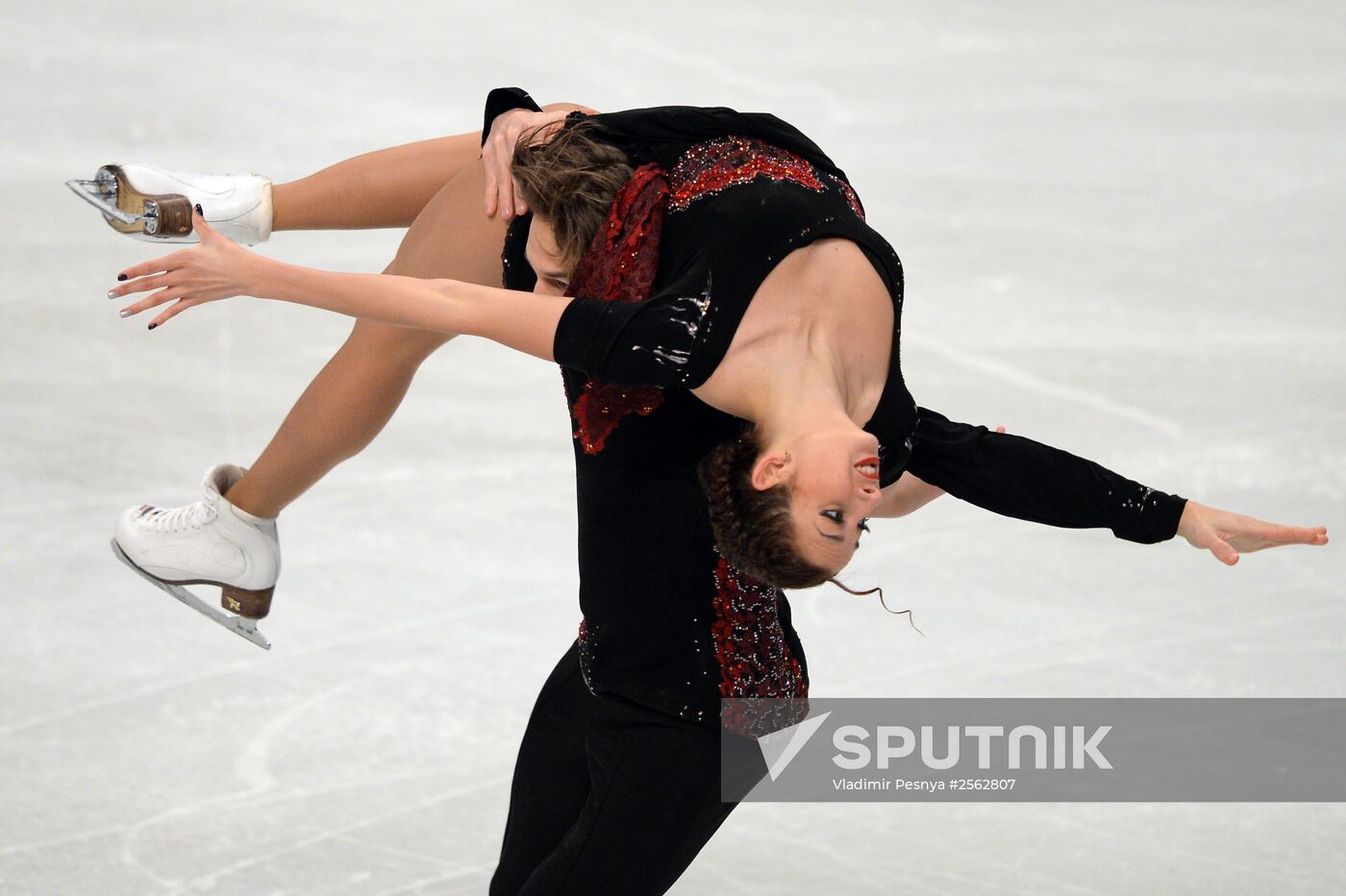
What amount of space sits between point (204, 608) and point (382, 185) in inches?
32.5

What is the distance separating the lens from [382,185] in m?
2.66

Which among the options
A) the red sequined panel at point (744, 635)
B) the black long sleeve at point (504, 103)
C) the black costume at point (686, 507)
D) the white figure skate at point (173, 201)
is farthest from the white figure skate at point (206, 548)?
the red sequined panel at point (744, 635)

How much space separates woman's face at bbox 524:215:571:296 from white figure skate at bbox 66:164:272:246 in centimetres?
64

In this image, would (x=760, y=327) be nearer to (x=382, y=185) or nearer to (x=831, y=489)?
(x=831, y=489)

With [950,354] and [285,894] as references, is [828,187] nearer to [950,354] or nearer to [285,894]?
[285,894]

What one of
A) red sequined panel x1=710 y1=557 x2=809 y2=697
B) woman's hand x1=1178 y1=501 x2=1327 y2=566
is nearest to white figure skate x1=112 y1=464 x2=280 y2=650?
red sequined panel x1=710 y1=557 x2=809 y2=697

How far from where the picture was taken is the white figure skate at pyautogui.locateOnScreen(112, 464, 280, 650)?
109 inches

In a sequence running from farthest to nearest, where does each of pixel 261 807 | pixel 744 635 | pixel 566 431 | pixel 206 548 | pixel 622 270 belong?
1. pixel 566 431
2. pixel 261 807
3. pixel 206 548
4. pixel 744 635
5. pixel 622 270

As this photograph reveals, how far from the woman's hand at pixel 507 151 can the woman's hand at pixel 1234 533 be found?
1095 millimetres

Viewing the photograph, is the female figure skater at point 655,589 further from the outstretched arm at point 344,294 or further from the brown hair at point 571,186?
the outstretched arm at point 344,294

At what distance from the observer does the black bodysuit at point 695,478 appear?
2234 millimetres

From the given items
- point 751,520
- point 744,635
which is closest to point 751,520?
point 751,520

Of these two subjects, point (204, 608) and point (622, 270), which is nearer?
point (622, 270)

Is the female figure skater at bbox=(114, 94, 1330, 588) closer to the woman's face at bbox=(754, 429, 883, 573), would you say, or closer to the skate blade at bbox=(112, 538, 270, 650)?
the woman's face at bbox=(754, 429, 883, 573)
